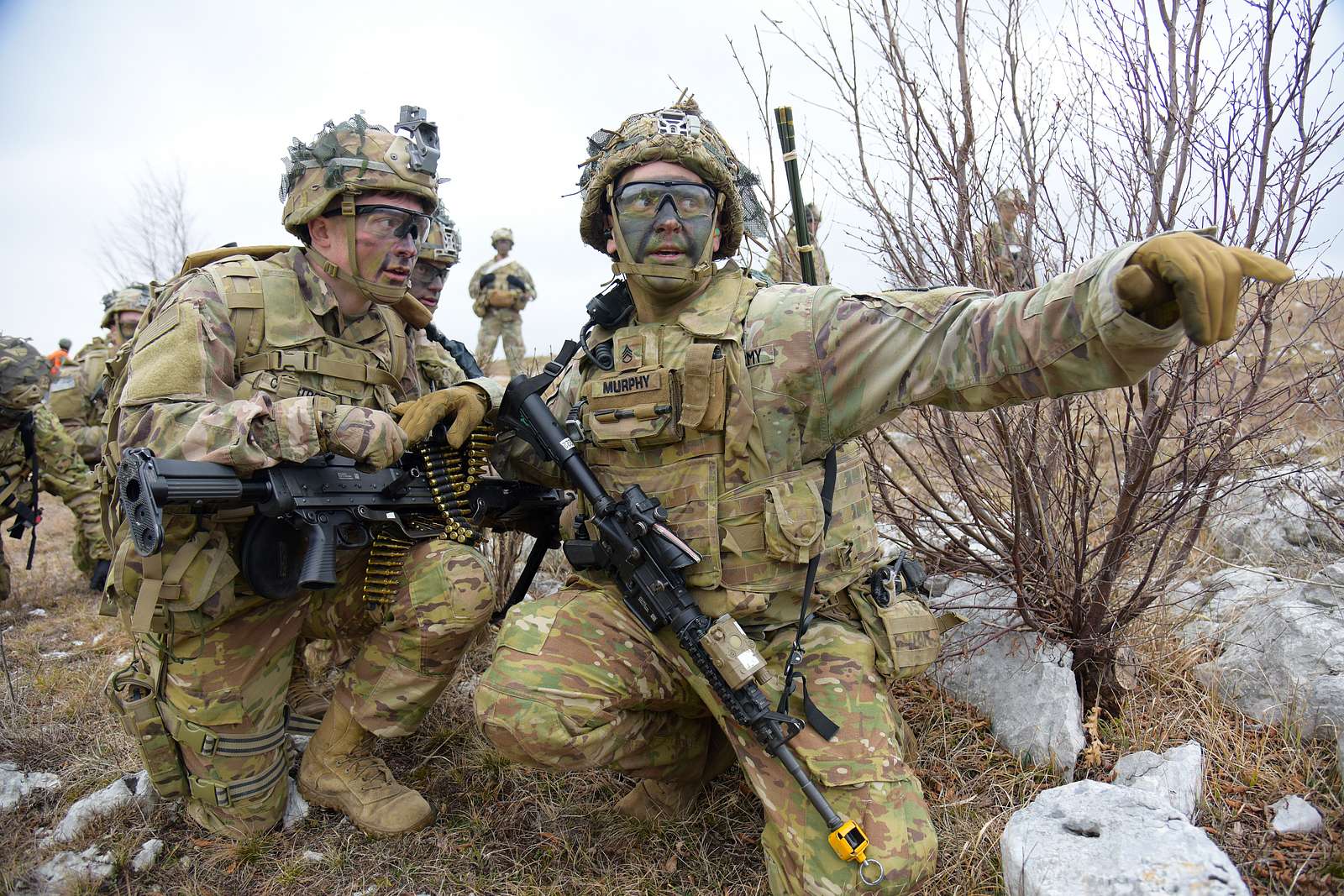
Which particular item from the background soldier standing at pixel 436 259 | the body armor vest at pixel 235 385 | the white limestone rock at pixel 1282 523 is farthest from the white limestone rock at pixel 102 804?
the white limestone rock at pixel 1282 523

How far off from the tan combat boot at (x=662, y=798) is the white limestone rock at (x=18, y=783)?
2446 millimetres

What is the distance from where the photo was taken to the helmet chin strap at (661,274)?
9.74 ft

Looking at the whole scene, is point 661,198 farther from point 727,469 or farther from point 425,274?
point 425,274

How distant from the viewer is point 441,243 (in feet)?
16.4

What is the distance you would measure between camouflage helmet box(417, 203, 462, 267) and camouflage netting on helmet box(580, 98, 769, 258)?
6.27ft

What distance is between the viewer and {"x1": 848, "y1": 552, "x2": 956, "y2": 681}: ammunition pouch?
2.96m

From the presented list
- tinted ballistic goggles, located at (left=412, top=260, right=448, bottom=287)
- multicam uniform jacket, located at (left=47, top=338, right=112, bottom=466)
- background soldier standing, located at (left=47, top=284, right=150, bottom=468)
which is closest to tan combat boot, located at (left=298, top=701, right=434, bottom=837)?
tinted ballistic goggles, located at (left=412, top=260, right=448, bottom=287)

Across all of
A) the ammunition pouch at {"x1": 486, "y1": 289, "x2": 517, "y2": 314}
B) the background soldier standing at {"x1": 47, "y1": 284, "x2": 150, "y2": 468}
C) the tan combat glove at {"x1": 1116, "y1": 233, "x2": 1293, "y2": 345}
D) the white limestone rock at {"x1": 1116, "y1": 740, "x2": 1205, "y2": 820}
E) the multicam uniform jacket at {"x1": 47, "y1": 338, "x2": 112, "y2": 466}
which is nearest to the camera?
the tan combat glove at {"x1": 1116, "y1": 233, "x2": 1293, "y2": 345}

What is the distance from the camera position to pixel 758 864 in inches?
115

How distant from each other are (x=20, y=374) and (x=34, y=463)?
82cm

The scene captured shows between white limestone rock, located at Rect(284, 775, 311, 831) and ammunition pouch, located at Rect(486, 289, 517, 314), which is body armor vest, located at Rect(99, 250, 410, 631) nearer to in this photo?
white limestone rock, located at Rect(284, 775, 311, 831)

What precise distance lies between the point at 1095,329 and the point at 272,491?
2.61m

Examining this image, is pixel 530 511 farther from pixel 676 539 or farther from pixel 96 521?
pixel 96 521

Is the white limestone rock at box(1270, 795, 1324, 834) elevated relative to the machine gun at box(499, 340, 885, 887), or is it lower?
lower
